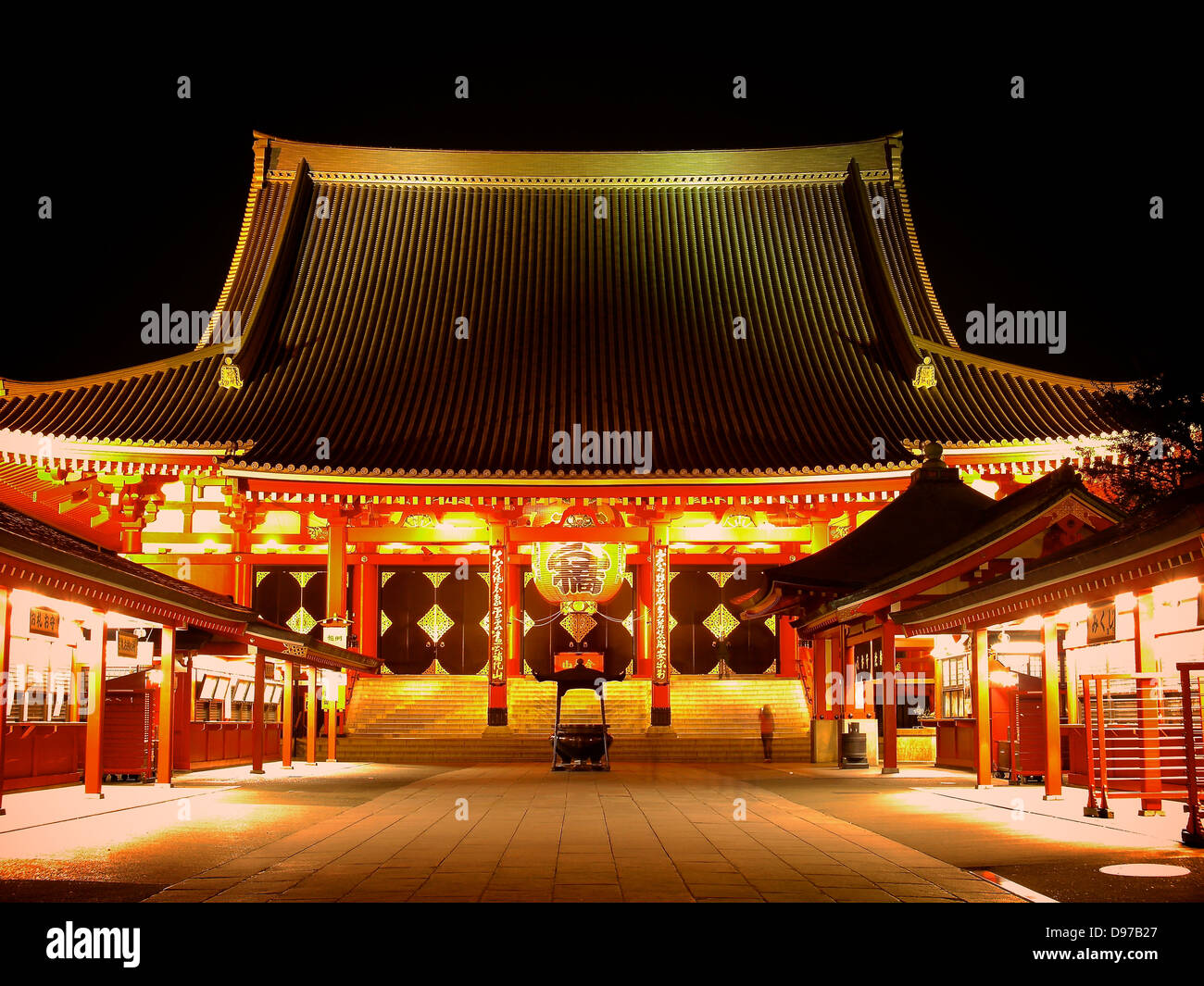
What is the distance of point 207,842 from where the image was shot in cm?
929

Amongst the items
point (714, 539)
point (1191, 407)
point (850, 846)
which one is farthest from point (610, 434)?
point (850, 846)

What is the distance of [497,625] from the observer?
2405cm

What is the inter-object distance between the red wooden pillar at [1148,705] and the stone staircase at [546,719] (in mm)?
11526

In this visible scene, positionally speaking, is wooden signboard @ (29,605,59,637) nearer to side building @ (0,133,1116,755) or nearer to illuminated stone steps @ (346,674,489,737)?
side building @ (0,133,1116,755)

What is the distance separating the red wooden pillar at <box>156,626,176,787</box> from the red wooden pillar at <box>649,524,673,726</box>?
10527 millimetres

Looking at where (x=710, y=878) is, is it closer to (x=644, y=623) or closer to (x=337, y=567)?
(x=337, y=567)

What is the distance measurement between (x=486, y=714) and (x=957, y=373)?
37.8 ft

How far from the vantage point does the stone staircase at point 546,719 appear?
22312 millimetres

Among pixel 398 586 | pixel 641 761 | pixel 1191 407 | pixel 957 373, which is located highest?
pixel 957 373

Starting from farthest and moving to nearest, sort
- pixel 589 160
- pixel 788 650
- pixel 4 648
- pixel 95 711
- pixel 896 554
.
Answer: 1. pixel 589 160
2. pixel 788 650
3. pixel 896 554
4. pixel 95 711
5. pixel 4 648

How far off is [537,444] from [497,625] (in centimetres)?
356

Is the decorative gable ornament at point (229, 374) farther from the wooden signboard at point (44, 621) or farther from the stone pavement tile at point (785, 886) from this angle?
the stone pavement tile at point (785, 886)

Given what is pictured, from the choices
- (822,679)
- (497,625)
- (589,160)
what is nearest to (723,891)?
(822,679)
